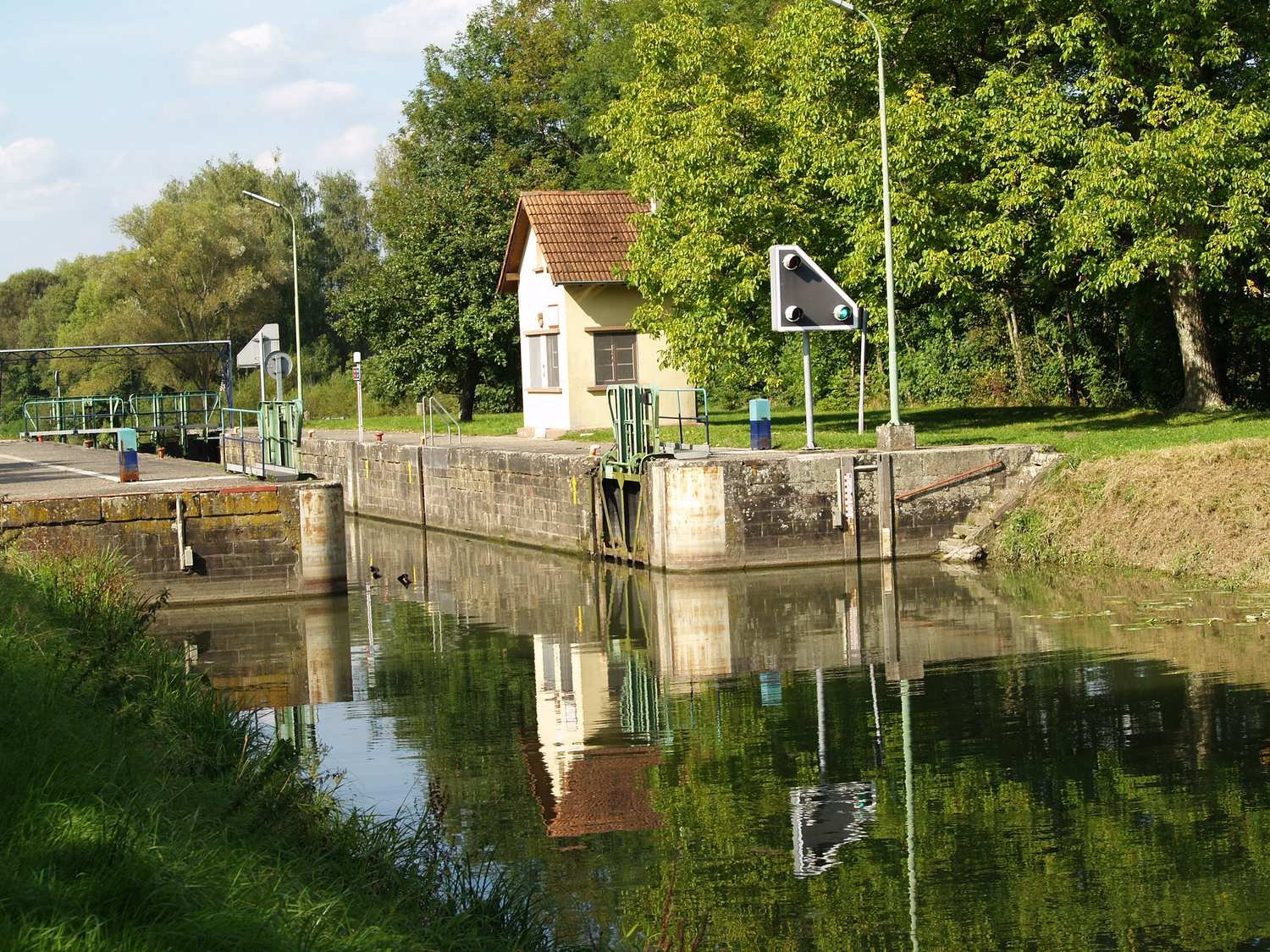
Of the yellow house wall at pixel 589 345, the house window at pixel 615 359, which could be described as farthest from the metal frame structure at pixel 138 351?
the house window at pixel 615 359

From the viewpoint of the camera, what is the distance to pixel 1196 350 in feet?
86.5

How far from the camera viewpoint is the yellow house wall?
111 feet

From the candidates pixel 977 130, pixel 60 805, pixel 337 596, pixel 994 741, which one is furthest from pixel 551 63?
pixel 60 805

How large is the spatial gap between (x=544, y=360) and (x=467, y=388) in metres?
8.46

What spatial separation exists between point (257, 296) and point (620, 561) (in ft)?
137

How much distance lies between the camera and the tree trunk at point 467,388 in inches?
1697

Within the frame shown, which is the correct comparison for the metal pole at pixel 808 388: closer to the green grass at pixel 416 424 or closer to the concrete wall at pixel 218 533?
the concrete wall at pixel 218 533

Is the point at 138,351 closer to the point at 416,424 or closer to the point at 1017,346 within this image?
the point at 416,424

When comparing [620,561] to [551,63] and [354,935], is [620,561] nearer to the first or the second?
[354,935]

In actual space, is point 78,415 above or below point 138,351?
below

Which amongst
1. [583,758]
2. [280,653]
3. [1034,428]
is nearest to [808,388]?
[1034,428]

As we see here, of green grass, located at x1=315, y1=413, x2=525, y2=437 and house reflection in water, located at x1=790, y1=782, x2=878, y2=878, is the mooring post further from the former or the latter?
green grass, located at x1=315, y1=413, x2=525, y2=437

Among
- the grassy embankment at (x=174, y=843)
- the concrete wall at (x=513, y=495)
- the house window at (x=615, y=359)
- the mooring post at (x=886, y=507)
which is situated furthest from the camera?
the house window at (x=615, y=359)

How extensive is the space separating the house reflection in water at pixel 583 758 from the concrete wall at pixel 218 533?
14.9ft
